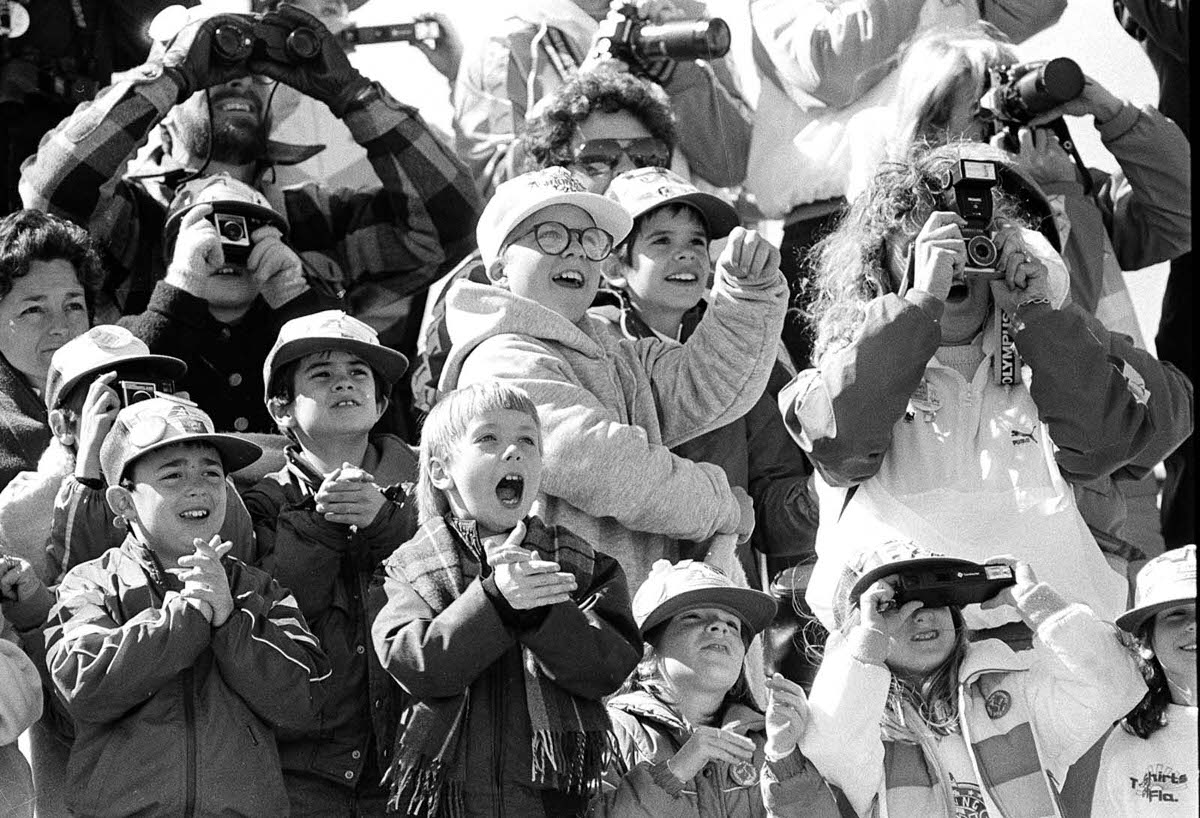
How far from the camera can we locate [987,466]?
5398 mm

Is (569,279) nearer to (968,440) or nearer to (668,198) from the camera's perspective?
(668,198)

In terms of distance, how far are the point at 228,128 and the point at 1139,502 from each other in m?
2.77

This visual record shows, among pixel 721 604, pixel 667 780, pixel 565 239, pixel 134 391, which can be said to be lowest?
pixel 667 780

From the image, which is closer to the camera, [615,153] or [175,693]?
[175,693]

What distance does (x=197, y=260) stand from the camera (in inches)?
252

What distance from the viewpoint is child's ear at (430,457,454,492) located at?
511cm

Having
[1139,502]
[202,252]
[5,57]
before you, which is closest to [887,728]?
[1139,502]

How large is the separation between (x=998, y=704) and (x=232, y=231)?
2.51m

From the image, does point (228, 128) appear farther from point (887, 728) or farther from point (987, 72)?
point (887, 728)

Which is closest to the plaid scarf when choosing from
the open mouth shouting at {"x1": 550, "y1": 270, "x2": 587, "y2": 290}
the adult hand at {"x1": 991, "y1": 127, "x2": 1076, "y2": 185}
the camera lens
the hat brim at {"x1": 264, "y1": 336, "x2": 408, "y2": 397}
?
the hat brim at {"x1": 264, "y1": 336, "x2": 408, "y2": 397}

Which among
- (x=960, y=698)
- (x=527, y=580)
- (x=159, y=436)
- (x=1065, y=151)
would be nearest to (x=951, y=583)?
(x=960, y=698)

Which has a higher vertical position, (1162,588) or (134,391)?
(134,391)

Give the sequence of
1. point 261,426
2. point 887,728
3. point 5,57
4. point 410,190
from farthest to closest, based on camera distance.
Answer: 1. point 5,57
2. point 410,190
3. point 261,426
4. point 887,728

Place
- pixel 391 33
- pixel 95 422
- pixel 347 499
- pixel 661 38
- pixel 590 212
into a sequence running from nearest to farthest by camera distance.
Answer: pixel 347 499 < pixel 95 422 < pixel 590 212 < pixel 661 38 < pixel 391 33
